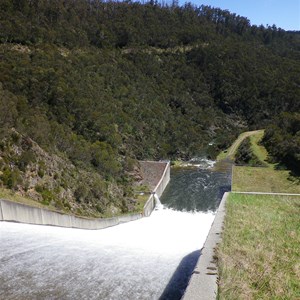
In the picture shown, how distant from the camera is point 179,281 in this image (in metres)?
9.76

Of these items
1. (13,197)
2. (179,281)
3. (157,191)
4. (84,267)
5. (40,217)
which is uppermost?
(13,197)

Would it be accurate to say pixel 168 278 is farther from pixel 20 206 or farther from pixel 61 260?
pixel 20 206

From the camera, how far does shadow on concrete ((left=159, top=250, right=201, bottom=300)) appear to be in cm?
891

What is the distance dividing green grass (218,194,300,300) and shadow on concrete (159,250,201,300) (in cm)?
123

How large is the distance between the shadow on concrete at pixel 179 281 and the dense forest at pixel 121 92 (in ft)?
42.6

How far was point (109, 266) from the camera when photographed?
10352 mm

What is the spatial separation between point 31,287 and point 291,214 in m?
10.2

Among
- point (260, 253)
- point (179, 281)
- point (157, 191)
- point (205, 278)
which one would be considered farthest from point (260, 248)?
point (157, 191)

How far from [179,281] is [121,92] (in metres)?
70.3

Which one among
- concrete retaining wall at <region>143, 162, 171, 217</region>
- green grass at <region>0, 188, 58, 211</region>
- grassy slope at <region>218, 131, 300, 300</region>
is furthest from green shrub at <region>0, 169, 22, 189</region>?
concrete retaining wall at <region>143, 162, 171, 217</region>

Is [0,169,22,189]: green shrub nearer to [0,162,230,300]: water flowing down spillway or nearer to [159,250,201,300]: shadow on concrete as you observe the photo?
[0,162,230,300]: water flowing down spillway

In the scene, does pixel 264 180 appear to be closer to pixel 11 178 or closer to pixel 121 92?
pixel 11 178

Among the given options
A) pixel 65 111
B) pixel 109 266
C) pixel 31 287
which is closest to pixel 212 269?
pixel 109 266

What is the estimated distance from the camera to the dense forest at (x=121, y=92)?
32625mm
